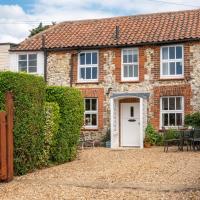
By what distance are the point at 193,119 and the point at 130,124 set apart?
321 centimetres

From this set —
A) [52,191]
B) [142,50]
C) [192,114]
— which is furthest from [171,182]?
[142,50]

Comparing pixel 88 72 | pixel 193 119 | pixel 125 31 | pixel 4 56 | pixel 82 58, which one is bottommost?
pixel 193 119

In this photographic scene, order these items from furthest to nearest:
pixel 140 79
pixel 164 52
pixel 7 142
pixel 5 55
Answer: pixel 5 55
pixel 140 79
pixel 164 52
pixel 7 142

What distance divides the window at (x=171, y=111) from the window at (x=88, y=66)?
375 centimetres

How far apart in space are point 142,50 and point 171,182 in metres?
14.2

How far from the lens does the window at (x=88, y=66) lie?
85.9 ft

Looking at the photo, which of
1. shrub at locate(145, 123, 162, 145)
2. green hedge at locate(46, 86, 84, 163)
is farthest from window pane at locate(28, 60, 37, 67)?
green hedge at locate(46, 86, 84, 163)

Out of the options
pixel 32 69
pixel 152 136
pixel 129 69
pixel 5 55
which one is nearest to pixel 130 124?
pixel 152 136

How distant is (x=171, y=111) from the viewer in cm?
2477

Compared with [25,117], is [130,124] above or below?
below

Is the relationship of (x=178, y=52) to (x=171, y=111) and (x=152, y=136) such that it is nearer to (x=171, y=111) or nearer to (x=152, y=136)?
(x=171, y=111)

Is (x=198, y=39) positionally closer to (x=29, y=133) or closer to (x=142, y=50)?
(x=142, y=50)

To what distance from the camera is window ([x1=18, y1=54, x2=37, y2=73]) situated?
27.3 meters

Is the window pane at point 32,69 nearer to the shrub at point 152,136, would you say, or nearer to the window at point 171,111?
the shrub at point 152,136
